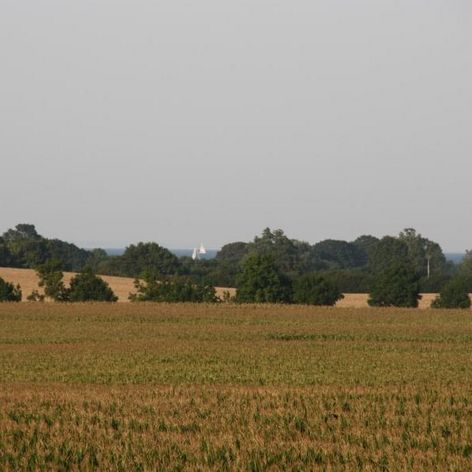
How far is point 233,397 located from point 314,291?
63481 mm

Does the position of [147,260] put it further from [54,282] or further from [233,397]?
[233,397]

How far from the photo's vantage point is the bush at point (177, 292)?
84250 millimetres

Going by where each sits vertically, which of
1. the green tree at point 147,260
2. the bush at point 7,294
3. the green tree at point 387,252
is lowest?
the bush at point 7,294

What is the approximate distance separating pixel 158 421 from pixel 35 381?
1227cm

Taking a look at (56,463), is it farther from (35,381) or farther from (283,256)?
(283,256)

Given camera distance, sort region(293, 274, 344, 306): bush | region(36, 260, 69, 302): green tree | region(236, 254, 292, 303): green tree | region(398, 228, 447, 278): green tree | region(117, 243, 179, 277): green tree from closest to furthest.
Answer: region(36, 260, 69, 302): green tree < region(236, 254, 292, 303): green tree < region(293, 274, 344, 306): bush < region(117, 243, 179, 277): green tree < region(398, 228, 447, 278): green tree

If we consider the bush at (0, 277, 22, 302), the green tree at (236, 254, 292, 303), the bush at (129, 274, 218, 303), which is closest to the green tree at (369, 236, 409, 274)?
the green tree at (236, 254, 292, 303)

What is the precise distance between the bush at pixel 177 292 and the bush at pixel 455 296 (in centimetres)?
2254

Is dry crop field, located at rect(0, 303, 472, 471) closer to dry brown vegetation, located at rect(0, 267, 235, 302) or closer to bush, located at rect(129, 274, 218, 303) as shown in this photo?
bush, located at rect(129, 274, 218, 303)

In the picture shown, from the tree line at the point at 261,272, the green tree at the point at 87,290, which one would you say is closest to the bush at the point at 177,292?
the tree line at the point at 261,272

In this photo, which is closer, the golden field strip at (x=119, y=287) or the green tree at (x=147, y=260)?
the golden field strip at (x=119, y=287)

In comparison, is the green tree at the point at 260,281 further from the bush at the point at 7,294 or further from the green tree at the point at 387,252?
the green tree at the point at 387,252

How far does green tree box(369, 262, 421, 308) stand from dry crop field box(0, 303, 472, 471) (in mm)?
31894

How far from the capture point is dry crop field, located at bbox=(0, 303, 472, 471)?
1873 centimetres
